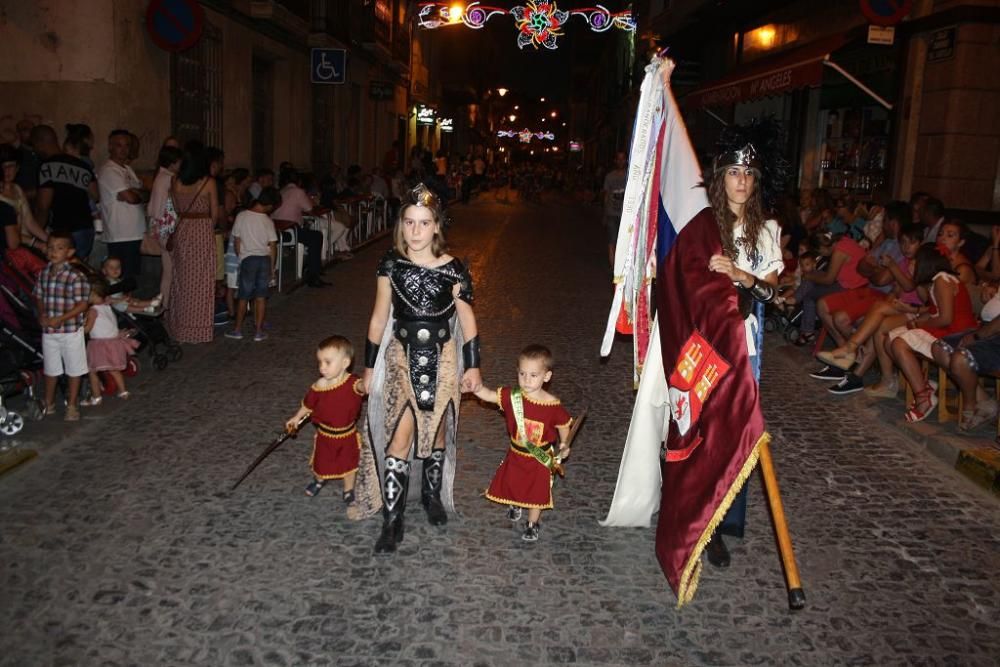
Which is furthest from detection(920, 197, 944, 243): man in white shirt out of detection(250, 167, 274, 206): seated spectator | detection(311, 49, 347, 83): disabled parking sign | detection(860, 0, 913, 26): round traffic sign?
detection(311, 49, 347, 83): disabled parking sign

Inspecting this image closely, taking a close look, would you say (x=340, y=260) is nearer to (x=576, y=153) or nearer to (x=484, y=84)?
(x=484, y=84)

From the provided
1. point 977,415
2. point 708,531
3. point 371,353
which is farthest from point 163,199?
point 977,415

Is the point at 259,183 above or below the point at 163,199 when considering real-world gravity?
above

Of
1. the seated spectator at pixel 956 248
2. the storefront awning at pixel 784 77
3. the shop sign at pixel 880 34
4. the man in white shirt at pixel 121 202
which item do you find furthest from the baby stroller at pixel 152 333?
the shop sign at pixel 880 34

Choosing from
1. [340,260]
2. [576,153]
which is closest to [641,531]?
[340,260]

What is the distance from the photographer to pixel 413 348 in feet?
14.3

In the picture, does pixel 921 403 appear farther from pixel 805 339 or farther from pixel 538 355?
pixel 538 355

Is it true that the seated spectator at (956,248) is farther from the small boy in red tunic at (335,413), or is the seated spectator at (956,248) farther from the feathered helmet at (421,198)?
the small boy in red tunic at (335,413)

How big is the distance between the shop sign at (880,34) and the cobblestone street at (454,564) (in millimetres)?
6978

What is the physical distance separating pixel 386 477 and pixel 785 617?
2000mm

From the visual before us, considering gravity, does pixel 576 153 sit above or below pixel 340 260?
above

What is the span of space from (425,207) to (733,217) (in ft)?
5.02

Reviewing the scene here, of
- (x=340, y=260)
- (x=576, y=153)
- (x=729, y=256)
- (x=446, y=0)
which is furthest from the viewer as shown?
(x=576, y=153)

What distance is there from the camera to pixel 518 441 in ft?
14.8
